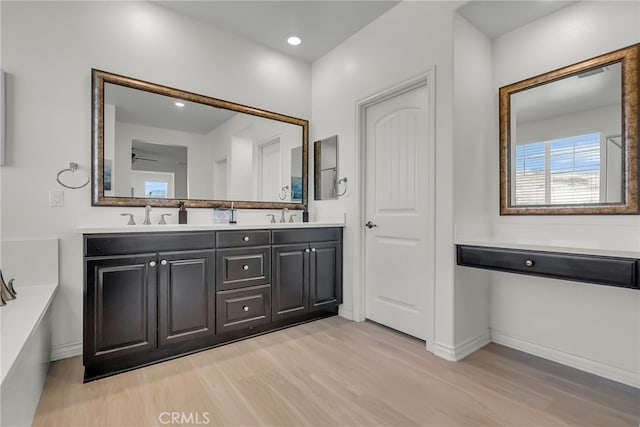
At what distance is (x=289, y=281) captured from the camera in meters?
2.67

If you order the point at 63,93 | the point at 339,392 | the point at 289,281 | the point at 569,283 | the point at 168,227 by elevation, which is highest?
the point at 63,93

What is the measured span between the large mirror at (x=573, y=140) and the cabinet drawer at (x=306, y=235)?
1.43m

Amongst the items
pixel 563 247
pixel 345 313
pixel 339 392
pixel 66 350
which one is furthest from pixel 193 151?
pixel 563 247

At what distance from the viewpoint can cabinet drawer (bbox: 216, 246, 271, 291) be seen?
2.30 metres

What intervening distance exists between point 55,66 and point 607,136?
3.64 meters

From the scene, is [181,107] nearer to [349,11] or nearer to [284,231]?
[284,231]

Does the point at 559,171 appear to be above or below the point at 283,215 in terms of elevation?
above

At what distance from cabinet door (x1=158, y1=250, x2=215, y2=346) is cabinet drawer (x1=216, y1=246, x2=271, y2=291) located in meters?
0.08

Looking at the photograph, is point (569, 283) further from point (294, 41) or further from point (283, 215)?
point (294, 41)

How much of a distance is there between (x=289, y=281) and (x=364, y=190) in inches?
43.2

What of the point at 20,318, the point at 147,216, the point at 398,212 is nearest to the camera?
the point at 20,318

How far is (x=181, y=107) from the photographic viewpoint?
104 inches

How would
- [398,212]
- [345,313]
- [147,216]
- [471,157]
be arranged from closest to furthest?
1. [471,157]
2. [147,216]
3. [398,212]
4. [345,313]

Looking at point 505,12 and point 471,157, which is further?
point 471,157
